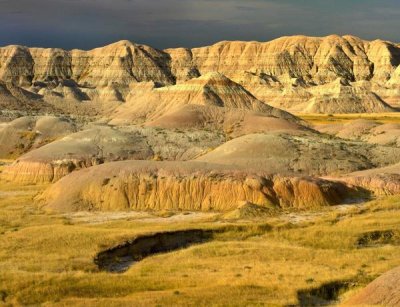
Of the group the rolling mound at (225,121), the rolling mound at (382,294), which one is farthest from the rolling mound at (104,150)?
the rolling mound at (382,294)

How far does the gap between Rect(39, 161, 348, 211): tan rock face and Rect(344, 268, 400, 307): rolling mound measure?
87.4 ft

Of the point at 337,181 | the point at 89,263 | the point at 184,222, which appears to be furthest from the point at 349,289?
the point at 337,181

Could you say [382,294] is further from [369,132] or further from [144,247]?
[369,132]

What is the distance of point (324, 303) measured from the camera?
22.2 m

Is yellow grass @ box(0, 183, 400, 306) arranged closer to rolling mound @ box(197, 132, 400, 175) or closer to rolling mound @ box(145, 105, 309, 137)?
rolling mound @ box(197, 132, 400, 175)

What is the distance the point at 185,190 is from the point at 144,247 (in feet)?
50.3

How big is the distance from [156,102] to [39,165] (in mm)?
63108

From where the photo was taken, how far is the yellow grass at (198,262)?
885 inches

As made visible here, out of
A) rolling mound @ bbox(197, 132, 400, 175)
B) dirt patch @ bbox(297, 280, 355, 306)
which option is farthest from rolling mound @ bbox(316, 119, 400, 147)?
dirt patch @ bbox(297, 280, 355, 306)

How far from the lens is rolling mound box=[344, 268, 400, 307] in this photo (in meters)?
18.4

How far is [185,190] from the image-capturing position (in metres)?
48.4

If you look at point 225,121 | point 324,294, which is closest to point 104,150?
point 225,121

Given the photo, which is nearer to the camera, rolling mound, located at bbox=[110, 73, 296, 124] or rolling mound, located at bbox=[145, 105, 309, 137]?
rolling mound, located at bbox=[145, 105, 309, 137]

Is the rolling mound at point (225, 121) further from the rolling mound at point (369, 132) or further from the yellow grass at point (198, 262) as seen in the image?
the yellow grass at point (198, 262)
